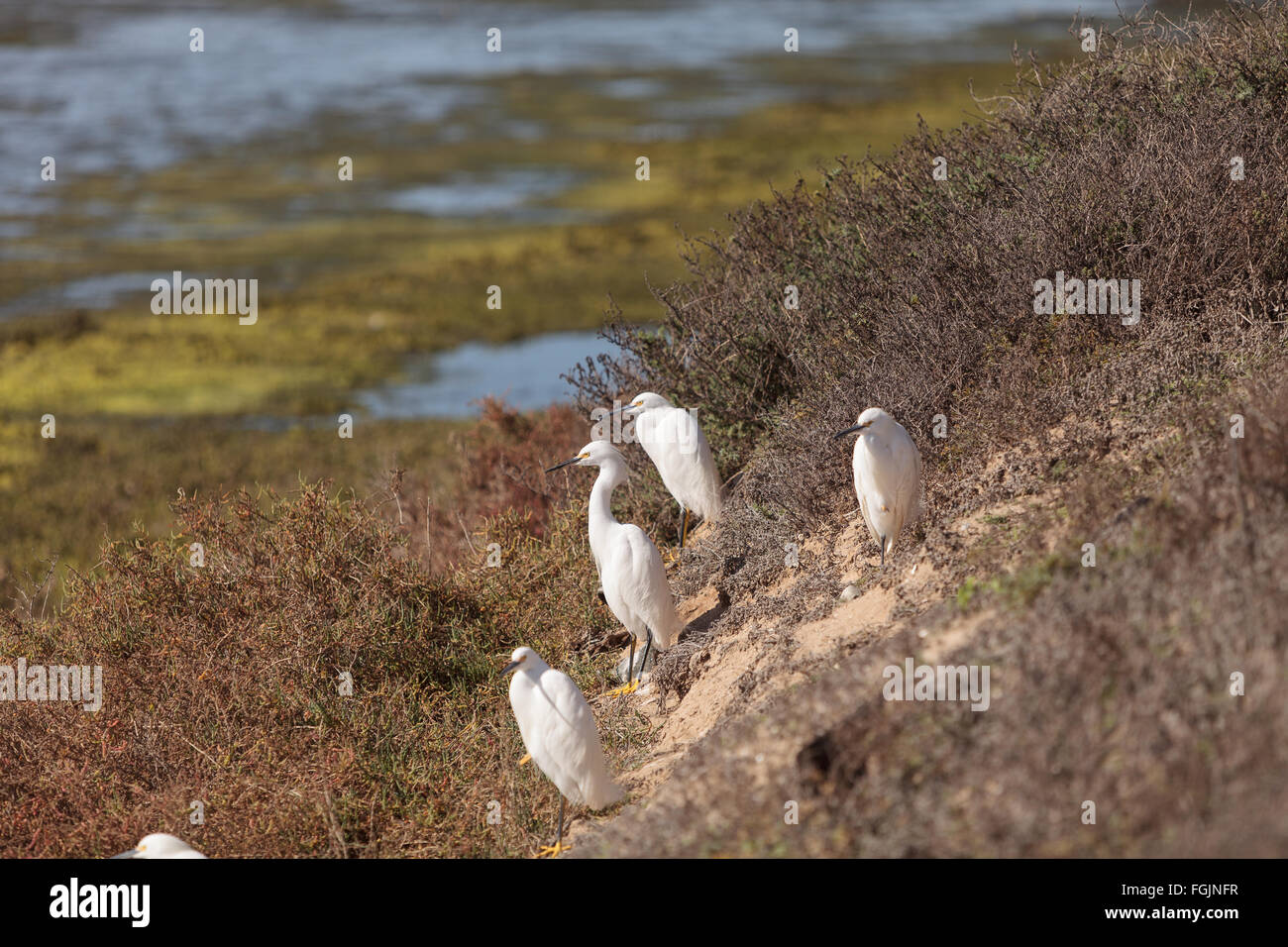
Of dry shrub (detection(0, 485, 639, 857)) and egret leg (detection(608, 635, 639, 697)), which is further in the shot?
egret leg (detection(608, 635, 639, 697))

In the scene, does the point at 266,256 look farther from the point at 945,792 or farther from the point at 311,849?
the point at 945,792

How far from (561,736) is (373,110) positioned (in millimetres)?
36581

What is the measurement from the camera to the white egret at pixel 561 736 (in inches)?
217

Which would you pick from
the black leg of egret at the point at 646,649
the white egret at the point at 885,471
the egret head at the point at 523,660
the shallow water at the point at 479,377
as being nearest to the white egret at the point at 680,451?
the black leg of egret at the point at 646,649

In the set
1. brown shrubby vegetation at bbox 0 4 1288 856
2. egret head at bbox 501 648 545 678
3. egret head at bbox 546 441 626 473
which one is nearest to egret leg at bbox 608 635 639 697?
brown shrubby vegetation at bbox 0 4 1288 856

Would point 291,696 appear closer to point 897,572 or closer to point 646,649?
point 646,649

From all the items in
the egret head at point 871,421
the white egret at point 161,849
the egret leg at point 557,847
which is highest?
the egret head at point 871,421

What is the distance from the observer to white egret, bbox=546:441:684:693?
22.0 feet

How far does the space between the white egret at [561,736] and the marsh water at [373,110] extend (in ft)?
48.9

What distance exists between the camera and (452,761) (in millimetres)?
Answer: 6539

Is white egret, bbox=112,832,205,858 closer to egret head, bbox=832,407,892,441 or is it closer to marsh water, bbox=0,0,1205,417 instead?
egret head, bbox=832,407,892,441

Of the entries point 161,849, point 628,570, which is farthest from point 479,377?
point 161,849

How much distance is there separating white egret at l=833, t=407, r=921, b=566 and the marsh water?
14.7 meters

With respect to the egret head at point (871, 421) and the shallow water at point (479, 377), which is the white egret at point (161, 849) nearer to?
the egret head at point (871, 421)
